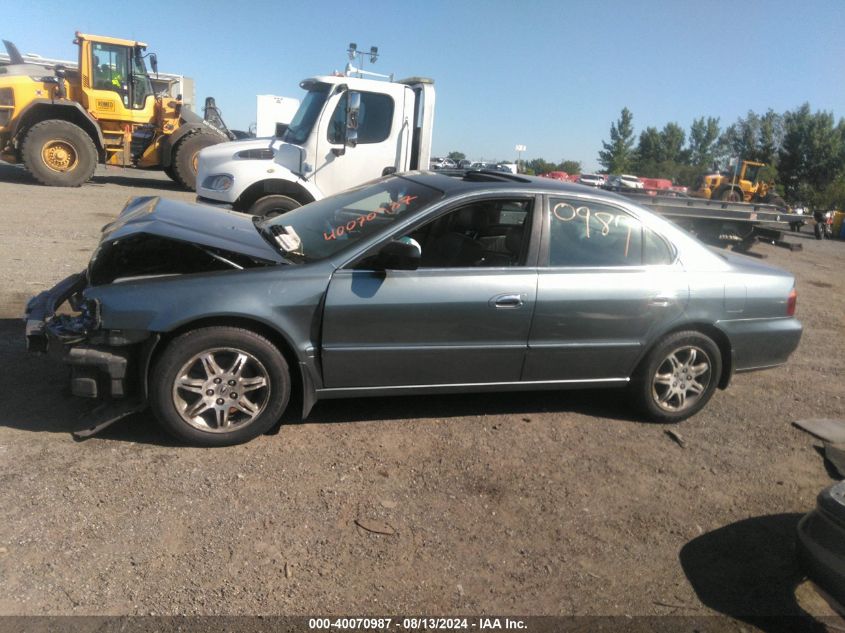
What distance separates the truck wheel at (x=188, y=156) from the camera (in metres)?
16.0

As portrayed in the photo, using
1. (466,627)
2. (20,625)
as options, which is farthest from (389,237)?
(20,625)

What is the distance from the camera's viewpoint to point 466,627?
8.75ft

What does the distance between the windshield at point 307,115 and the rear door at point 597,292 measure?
5.23m

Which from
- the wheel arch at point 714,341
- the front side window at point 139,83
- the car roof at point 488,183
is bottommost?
the wheel arch at point 714,341

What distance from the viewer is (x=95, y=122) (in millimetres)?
15102

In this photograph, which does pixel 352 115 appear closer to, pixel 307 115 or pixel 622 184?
pixel 307 115

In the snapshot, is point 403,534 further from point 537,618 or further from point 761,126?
point 761,126

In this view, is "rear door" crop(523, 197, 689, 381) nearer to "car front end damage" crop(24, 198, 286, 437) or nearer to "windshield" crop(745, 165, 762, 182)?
"car front end damage" crop(24, 198, 286, 437)

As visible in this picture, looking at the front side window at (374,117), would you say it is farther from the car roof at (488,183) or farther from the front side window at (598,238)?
the front side window at (598,238)

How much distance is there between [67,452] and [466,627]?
2335 mm

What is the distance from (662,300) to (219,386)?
287 cm

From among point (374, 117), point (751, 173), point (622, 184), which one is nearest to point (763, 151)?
point (751, 173)

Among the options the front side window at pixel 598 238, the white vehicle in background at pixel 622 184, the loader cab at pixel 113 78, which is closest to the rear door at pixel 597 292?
the front side window at pixel 598 238

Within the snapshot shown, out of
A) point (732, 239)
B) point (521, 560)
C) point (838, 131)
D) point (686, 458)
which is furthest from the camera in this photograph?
point (838, 131)
